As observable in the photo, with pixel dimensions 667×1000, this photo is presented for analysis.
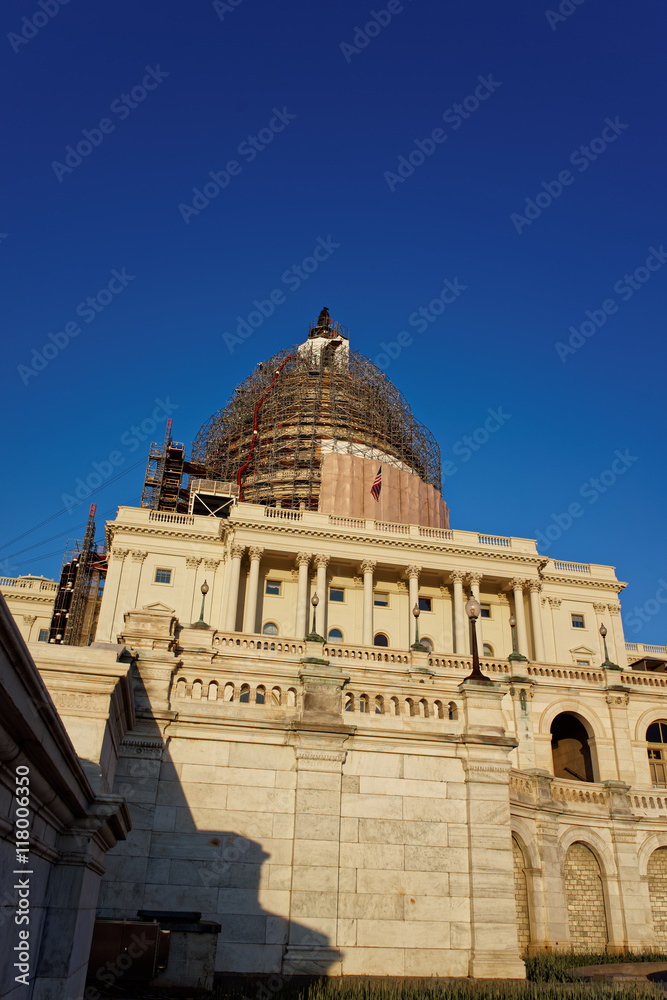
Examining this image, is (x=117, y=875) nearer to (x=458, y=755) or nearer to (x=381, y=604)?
(x=458, y=755)

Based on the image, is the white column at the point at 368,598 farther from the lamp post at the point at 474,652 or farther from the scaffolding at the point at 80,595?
the lamp post at the point at 474,652

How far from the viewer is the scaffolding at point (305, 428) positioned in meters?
74.5

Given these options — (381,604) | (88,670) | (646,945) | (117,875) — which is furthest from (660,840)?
(381,604)

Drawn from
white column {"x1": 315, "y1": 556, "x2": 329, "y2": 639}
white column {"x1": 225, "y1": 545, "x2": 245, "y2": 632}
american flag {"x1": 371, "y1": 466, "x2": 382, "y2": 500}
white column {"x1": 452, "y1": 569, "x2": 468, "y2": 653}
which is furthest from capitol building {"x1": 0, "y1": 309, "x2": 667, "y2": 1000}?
american flag {"x1": 371, "y1": 466, "x2": 382, "y2": 500}

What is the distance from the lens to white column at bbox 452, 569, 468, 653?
58188 mm

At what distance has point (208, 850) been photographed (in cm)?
1500

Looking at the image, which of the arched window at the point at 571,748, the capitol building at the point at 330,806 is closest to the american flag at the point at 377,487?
the arched window at the point at 571,748

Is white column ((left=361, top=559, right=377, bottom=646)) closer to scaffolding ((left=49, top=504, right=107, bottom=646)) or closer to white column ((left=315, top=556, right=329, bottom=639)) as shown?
white column ((left=315, top=556, right=329, bottom=639))

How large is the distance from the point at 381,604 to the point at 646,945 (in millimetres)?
36959

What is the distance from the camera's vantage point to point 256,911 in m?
14.7

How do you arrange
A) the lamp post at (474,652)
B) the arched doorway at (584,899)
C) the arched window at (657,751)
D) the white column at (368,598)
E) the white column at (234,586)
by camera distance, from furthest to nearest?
1. the white column at (368,598)
2. the white column at (234,586)
3. the arched window at (657,751)
4. the arched doorway at (584,899)
5. the lamp post at (474,652)

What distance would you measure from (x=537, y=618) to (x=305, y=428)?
29005 mm

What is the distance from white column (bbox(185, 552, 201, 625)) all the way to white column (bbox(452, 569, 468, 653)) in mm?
17992

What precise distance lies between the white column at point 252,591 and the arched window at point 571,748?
79.1 feet
